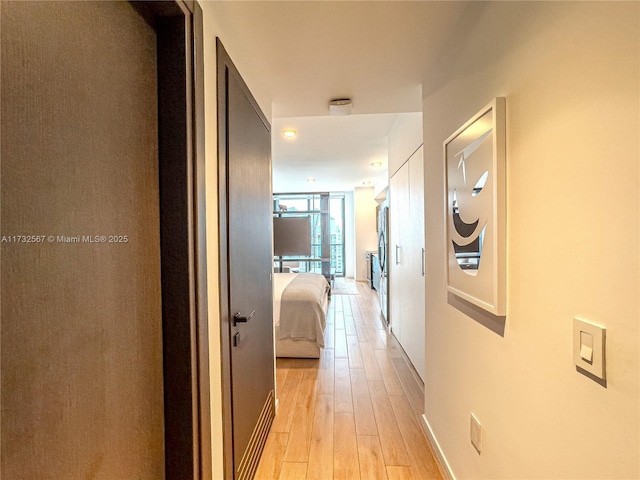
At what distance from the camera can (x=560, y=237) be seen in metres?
0.75

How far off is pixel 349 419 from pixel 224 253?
62.6 inches

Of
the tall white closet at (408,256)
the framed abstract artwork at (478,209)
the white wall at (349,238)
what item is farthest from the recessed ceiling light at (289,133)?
the white wall at (349,238)

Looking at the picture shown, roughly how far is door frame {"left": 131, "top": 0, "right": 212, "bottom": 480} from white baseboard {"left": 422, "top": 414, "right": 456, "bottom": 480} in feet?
4.16

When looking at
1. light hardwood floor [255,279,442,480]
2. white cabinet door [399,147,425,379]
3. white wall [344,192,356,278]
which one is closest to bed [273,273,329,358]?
light hardwood floor [255,279,442,480]

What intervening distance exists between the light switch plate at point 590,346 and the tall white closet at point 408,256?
1650mm

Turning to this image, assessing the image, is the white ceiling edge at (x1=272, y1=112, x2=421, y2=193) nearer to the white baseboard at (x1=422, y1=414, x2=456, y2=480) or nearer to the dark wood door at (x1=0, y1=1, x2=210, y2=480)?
the dark wood door at (x1=0, y1=1, x2=210, y2=480)

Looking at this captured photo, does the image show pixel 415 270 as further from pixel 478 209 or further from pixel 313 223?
pixel 313 223

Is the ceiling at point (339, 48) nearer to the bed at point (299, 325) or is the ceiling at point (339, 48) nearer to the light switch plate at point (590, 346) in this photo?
the light switch plate at point (590, 346)

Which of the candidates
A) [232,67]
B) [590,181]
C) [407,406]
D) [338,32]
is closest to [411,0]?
[338,32]

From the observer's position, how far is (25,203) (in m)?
0.51

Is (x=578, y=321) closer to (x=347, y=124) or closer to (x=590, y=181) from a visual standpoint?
(x=590, y=181)

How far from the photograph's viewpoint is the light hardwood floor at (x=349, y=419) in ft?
5.11

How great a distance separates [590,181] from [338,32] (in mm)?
1233

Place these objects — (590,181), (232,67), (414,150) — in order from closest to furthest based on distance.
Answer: (590,181) → (232,67) → (414,150)
